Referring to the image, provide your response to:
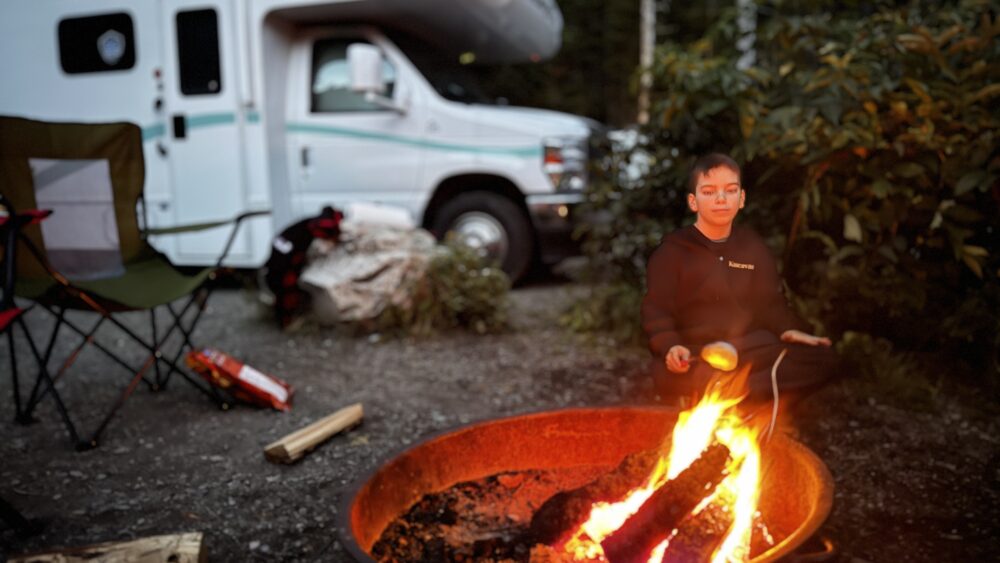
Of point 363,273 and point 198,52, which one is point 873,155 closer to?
point 363,273

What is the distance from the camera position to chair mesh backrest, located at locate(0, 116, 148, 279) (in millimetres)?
3346

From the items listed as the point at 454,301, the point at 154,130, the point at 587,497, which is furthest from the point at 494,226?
the point at 587,497

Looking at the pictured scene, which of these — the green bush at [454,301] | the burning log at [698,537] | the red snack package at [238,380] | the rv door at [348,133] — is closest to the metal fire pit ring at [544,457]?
the burning log at [698,537]

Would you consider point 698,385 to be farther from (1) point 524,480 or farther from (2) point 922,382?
(2) point 922,382

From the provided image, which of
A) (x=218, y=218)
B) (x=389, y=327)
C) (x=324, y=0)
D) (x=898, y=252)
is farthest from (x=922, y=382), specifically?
(x=218, y=218)

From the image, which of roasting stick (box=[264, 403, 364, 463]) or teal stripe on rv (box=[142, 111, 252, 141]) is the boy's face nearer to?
roasting stick (box=[264, 403, 364, 463])

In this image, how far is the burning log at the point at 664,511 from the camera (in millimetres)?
1611

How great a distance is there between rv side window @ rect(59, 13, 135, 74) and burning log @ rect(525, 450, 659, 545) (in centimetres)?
613

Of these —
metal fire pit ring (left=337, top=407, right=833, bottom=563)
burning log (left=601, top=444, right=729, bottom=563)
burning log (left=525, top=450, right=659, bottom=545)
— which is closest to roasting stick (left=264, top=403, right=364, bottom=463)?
metal fire pit ring (left=337, top=407, right=833, bottom=563)

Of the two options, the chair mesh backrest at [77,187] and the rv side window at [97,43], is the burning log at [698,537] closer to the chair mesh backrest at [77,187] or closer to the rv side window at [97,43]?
the chair mesh backrest at [77,187]

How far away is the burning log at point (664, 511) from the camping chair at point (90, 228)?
2.33 m

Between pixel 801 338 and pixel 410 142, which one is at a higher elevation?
pixel 410 142

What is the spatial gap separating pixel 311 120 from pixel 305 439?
13.2 ft

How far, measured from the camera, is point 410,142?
245 inches
